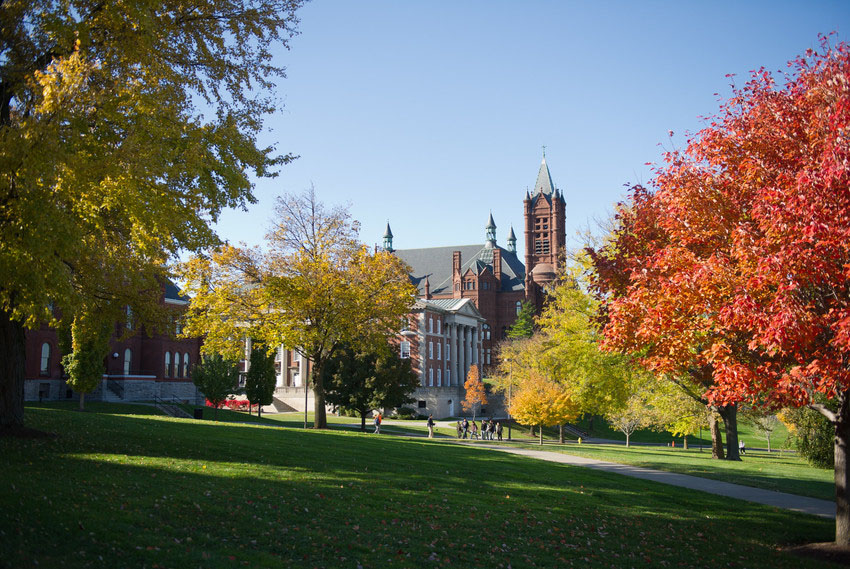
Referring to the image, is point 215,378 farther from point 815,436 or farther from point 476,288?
point 476,288

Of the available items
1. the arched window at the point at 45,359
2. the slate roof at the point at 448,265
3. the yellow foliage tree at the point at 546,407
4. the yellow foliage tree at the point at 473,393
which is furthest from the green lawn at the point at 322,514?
the slate roof at the point at 448,265

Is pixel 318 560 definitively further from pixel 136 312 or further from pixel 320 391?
pixel 320 391

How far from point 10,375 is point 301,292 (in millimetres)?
15620

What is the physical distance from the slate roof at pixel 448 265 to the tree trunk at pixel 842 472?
309 ft

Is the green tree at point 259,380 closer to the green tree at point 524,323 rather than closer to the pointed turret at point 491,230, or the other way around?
the green tree at point 524,323

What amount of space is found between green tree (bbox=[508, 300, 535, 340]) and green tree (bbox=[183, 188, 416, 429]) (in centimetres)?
6084

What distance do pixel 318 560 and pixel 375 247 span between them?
2848 centimetres

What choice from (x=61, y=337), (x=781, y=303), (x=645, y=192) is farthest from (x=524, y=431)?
(x=781, y=303)

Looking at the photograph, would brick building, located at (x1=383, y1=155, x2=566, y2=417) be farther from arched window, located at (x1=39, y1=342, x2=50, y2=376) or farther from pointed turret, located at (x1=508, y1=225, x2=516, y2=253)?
arched window, located at (x1=39, y1=342, x2=50, y2=376)

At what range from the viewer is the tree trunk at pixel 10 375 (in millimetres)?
14195

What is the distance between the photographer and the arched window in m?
45.8

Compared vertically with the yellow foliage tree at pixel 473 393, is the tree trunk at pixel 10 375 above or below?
above

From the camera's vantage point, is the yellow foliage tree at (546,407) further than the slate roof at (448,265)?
No

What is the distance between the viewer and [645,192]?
15.7 metres
